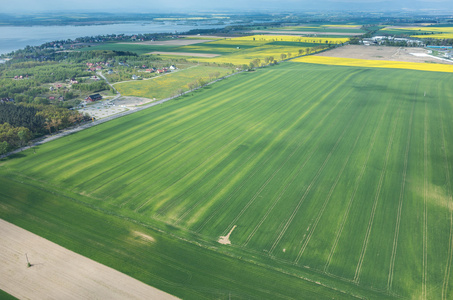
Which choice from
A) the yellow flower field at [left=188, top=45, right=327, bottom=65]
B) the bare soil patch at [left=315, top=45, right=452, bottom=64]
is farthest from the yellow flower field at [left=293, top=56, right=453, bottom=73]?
the yellow flower field at [left=188, top=45, right=327, bottom=65]

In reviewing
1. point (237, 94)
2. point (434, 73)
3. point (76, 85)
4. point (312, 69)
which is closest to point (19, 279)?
point (237, 94)

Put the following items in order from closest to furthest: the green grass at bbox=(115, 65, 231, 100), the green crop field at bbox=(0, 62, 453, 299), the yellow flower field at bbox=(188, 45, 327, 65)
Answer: the green crop field at bbox=(0, 62, 453, 299) < the green grass at bbox=(115, 65, 231, 100) < the yellow flower field at bbox=(188, 45, 327, 65)

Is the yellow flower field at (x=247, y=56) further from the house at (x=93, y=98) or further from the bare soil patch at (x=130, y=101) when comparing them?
the house at (x=93, y=98)

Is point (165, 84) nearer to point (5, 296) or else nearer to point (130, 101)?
point (130, 101)

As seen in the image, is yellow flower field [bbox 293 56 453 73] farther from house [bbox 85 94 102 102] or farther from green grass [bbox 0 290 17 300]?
green grass [bbox 0 290 17 300]

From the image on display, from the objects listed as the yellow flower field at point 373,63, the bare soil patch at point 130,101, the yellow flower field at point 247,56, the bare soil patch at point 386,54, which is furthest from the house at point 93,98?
the bare soil patch at point 386,54

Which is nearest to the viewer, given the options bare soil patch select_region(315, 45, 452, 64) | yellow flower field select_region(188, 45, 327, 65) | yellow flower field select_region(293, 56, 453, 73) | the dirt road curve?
the dirt road curve
